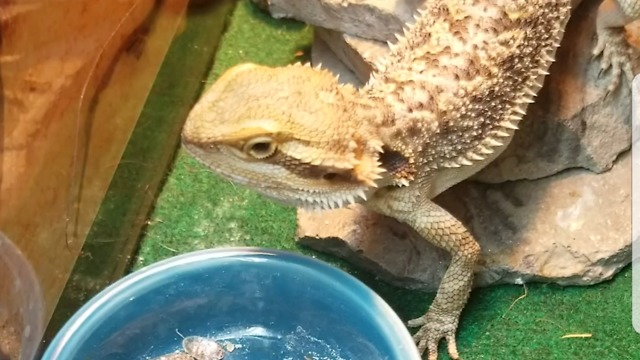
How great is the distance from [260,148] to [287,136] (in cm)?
6

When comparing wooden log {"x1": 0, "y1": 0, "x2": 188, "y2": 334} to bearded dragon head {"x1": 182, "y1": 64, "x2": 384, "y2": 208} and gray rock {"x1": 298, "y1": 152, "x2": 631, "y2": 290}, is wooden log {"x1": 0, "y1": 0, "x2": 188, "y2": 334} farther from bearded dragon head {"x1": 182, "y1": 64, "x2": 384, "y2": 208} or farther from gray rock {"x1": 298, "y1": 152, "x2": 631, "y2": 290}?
gray rock {"x1": 298, "y1": 152, "x2": 631, "y2": 290}

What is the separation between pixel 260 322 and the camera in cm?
242

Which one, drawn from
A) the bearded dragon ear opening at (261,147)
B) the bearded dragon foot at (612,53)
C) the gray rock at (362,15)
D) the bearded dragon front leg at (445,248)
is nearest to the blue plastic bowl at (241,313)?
the bearded dragon front leg at (445,248)

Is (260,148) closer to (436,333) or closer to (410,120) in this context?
(410,120)

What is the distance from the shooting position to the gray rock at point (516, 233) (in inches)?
97.1

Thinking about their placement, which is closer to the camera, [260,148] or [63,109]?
[260,148]

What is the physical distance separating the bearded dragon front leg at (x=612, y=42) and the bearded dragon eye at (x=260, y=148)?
1160 mm

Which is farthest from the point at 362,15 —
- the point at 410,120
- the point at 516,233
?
the point at 516,233

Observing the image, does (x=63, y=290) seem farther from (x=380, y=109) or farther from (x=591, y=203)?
(x=591, y=203)

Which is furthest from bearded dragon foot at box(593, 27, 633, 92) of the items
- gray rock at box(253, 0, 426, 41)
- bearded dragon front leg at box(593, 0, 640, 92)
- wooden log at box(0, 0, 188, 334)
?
wooden log at box(0, 0, 188, 334)

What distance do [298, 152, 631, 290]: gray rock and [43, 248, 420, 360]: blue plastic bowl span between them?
263 mm

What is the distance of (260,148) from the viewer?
6.14 feet

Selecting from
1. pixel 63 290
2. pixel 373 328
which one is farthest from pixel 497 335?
pixel 63 290

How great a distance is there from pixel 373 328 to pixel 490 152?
0.53 meters
